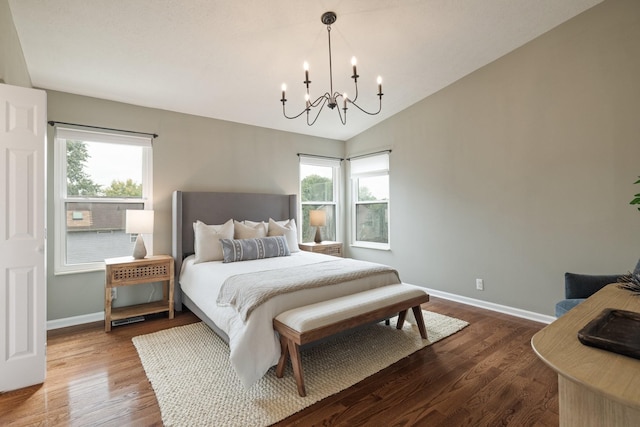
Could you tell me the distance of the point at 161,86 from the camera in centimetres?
332

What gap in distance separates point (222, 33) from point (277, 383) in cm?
290

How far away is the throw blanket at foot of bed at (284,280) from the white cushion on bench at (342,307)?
16cm

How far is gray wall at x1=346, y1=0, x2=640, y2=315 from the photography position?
274cm

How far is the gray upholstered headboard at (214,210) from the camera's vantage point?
12.1ft

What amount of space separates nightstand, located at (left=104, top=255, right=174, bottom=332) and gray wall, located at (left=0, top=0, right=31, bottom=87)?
180cm

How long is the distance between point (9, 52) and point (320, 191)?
404cm

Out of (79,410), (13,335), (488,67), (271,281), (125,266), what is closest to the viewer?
(79,410)

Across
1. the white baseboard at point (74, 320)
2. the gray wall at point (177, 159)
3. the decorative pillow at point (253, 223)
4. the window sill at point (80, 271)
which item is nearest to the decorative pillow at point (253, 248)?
the decorative pillow at point (253, 223)

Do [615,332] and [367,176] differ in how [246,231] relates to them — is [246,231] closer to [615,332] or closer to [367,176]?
[367,176]

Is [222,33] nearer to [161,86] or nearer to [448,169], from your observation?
[161,86]

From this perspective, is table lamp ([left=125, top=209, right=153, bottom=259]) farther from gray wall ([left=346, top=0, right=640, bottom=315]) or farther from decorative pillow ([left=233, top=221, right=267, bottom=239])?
gray wall ([left=346, top=0, right=640, bottom=315])

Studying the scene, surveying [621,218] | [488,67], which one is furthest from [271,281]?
[488,67]

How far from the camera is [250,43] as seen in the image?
2.83 meters

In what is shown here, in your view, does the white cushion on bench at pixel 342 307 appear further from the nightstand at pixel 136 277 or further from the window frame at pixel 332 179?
the window frame at pixel 332 179
